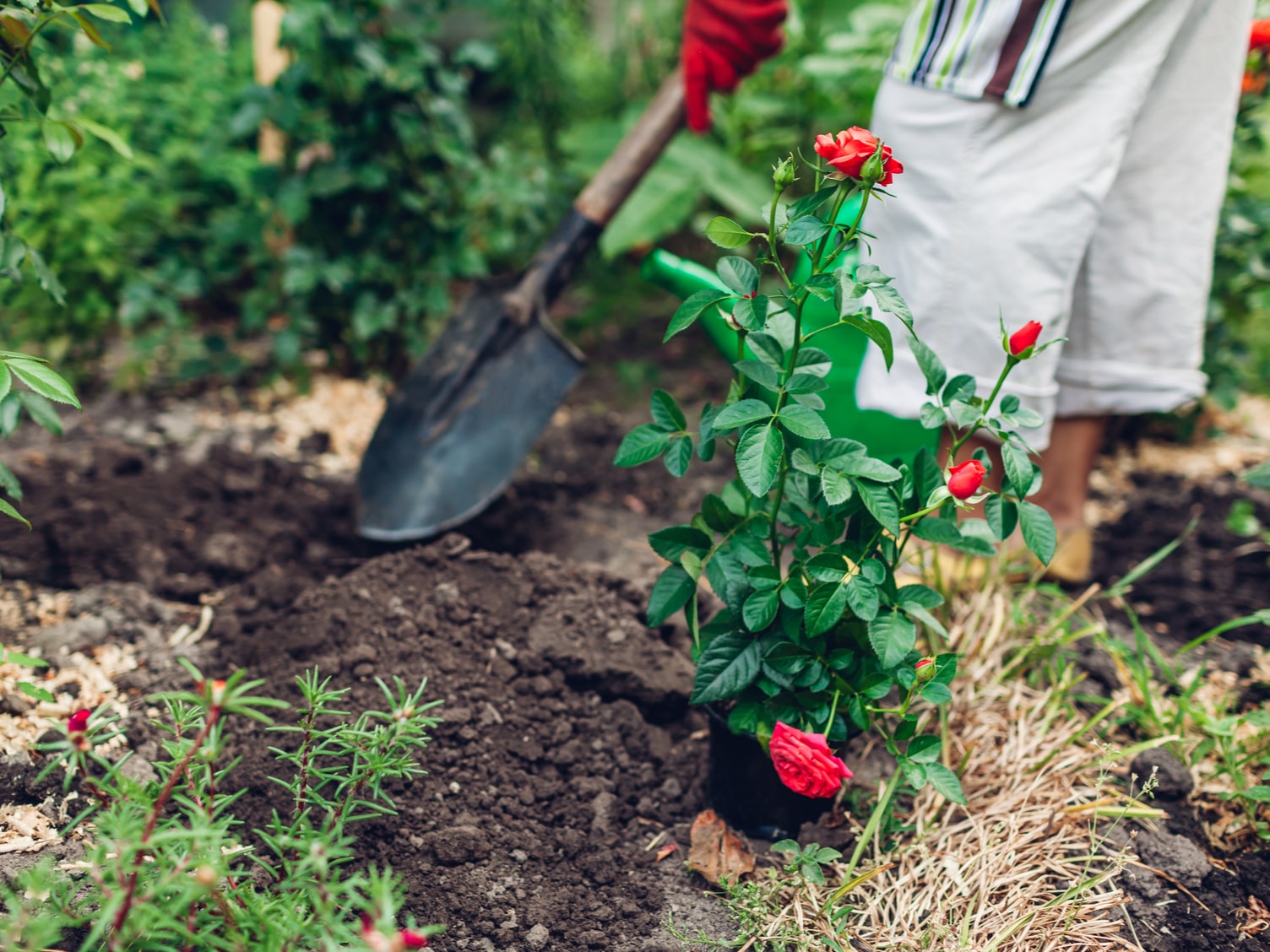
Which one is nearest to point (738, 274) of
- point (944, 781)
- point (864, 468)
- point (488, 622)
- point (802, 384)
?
point (802, 384)

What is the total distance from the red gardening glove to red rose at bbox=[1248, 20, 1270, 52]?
107cm

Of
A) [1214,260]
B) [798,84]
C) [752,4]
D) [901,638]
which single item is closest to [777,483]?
[901,638]

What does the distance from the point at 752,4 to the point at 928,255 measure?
2.64 ft

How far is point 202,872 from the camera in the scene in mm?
753

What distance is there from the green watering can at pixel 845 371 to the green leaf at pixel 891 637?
0.80 metres

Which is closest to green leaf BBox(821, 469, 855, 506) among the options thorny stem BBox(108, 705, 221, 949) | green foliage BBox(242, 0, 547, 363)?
thorny stem BBox(108, 705, 221, 949)

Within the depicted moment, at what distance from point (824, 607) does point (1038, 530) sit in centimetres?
30

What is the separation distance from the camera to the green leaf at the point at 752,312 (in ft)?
3.54

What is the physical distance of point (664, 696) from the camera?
1.51m

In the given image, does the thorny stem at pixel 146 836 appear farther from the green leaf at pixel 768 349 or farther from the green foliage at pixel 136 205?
the green foliage at pixel 136 205

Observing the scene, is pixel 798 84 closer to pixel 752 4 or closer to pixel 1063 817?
pixel 752 4

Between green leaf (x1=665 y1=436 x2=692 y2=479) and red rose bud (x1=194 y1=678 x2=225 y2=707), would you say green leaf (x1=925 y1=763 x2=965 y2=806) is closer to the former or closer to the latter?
green leaf (x1=665 y1=436 x2=692 y2=479)

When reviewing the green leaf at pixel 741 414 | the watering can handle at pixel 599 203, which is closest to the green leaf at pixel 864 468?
the green leaf at pixel 741 414

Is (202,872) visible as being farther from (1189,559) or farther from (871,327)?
(1189,559)
